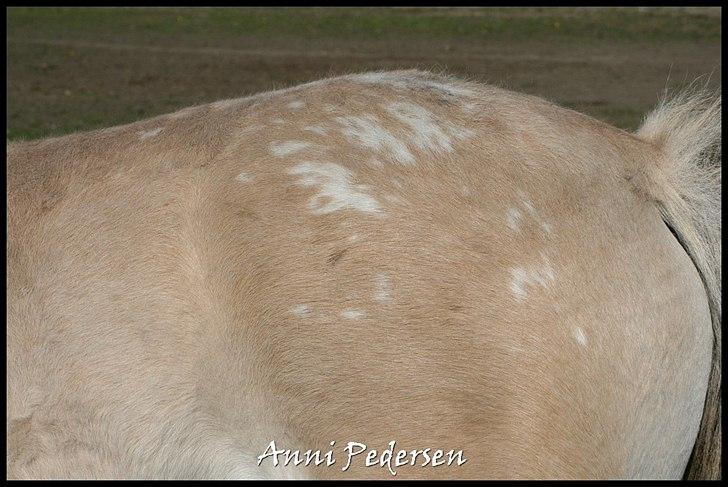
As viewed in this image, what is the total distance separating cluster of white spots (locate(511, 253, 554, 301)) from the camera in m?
1.66

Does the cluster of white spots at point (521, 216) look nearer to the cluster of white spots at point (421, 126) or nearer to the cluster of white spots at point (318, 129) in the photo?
the cluster of white spots at point (421, 126)

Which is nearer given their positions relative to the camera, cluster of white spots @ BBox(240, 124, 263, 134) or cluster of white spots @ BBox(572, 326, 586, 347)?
cluster of white spots @ BBox(572, 326, 586, 347)

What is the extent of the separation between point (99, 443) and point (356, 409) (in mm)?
576

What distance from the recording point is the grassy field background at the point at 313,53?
32.4 feet

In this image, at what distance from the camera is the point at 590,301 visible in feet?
5.57

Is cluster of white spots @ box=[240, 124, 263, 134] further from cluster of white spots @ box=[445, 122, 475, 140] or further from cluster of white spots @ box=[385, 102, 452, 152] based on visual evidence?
cluster of white spots @ box=[445, 122, 475, 140]

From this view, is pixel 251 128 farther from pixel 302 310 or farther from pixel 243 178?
pixel 302 310

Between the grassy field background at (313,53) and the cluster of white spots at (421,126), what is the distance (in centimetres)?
525

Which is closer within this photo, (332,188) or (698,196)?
(332,188)

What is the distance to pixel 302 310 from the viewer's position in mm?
1674

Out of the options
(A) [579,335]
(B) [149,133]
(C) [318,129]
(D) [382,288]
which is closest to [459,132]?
(C) [318,129]

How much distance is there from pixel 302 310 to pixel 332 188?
286 mm
